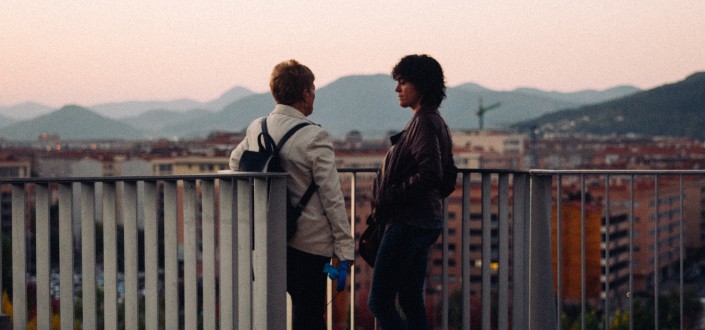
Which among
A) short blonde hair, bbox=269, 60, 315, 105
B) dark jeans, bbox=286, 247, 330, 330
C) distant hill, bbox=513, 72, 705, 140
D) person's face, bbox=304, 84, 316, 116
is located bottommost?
dark jeans, bbox=286, 247, 330, 330

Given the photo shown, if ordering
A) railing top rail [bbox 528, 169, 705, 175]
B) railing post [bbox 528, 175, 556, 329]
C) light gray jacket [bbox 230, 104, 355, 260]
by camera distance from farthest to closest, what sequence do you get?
1. railing post [bbox 528, 175, 556, 329]
2. railing top rail [bbox 528, 169, 705, 175]
3. light gray jacket [bbox 230, 104, 355, 260]

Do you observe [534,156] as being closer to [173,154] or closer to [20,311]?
[173,154]

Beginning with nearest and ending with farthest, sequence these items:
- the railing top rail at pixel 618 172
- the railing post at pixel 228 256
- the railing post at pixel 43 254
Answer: the railing post at pixel 43 254, the railing post at pixel 228 256, the railing top rail at pixel 618 172

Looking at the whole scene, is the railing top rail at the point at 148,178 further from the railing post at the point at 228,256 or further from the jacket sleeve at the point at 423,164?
the jacket sleeve at the point at 423,164

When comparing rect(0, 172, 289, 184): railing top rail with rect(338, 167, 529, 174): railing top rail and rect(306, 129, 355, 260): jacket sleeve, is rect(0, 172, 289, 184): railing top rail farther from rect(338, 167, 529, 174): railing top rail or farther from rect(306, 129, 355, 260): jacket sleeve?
rect(338, 167, 529, 174): railing top rail

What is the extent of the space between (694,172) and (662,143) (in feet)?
538

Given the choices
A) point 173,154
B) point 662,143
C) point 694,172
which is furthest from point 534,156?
point 694,172

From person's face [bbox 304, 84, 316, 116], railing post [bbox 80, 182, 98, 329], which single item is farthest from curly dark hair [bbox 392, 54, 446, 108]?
railing post [bbox 80, 182, 98, 329]

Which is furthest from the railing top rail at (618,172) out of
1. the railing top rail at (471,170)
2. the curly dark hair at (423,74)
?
the curly dark hair at (423,74)

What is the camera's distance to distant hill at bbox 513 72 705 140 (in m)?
165

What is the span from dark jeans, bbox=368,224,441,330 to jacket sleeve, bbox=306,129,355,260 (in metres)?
0.16

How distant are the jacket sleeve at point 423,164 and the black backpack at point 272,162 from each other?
325mm

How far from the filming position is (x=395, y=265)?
4.10 metres

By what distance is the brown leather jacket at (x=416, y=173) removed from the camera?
397 centimetres
